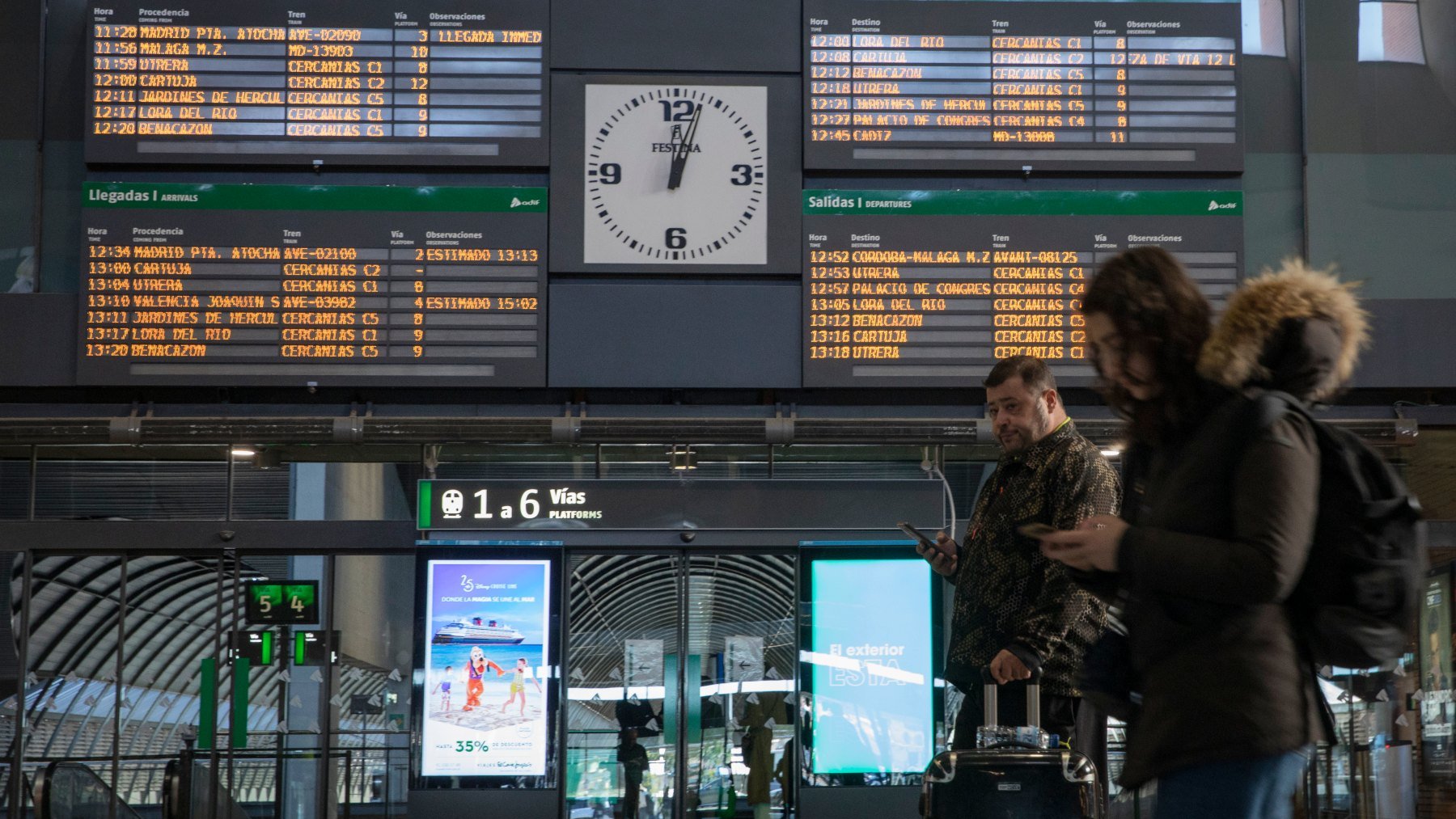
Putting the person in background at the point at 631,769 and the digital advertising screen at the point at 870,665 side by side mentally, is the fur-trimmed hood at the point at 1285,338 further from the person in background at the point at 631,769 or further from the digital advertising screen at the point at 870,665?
the person in background at the point at 631,769

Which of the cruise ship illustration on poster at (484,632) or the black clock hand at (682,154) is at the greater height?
the black clock hand at (682,154)

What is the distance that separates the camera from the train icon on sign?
370 inches

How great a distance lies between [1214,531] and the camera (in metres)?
2.17

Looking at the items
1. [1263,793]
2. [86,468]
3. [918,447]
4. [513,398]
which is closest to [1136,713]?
[1263,793]

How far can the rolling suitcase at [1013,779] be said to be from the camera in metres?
3.81

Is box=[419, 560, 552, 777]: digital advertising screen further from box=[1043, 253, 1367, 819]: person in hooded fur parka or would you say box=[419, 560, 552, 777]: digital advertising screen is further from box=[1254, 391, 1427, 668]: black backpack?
box=[1254, 391, 1427, 668]: black backpack

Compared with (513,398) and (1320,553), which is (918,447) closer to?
(513,398)

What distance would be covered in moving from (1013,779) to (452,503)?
6154mm

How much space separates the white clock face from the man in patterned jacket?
4.55 meters

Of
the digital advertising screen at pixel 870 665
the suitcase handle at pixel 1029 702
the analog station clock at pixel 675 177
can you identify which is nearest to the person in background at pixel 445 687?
the digital advertising screen at pixel 870 665

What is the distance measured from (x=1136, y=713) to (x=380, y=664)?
8.60 m

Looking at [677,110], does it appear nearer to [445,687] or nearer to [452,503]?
[452,503]

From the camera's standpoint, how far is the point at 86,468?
33.2 feet

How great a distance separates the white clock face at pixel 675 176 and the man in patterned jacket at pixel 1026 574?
4.55 meters
